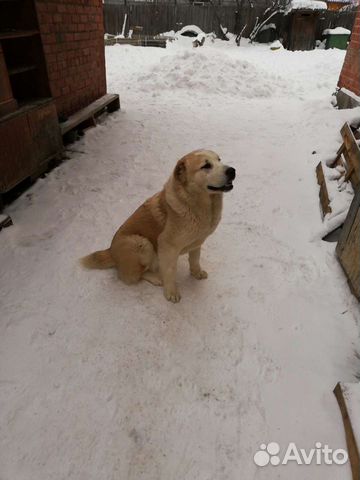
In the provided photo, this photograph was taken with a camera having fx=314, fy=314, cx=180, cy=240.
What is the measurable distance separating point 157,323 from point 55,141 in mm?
3324

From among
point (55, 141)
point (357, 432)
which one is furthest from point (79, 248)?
point (357, 432)

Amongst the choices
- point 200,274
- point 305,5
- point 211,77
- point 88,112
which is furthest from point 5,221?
point 305,5

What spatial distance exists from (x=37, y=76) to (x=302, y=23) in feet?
52.0

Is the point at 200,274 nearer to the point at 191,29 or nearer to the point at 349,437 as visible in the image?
the point at 349,437

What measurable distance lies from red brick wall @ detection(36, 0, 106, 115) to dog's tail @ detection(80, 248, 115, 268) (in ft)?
10.4

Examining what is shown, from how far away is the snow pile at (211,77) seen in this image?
26.7ft

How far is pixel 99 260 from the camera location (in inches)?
109

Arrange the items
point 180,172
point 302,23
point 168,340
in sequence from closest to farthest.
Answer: point 180,172 < point 168,340 < point 302,23

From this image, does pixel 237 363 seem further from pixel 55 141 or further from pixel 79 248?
pixel 55 141

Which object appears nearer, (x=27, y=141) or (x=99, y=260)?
(x=99, y=260)

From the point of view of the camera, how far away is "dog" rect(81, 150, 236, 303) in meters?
2.07

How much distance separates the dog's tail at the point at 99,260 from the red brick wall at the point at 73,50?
3.17 m

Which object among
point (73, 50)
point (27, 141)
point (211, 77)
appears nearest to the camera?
point (27, 141)

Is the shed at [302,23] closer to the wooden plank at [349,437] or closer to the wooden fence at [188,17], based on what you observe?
the wooden fence at [188,17]
